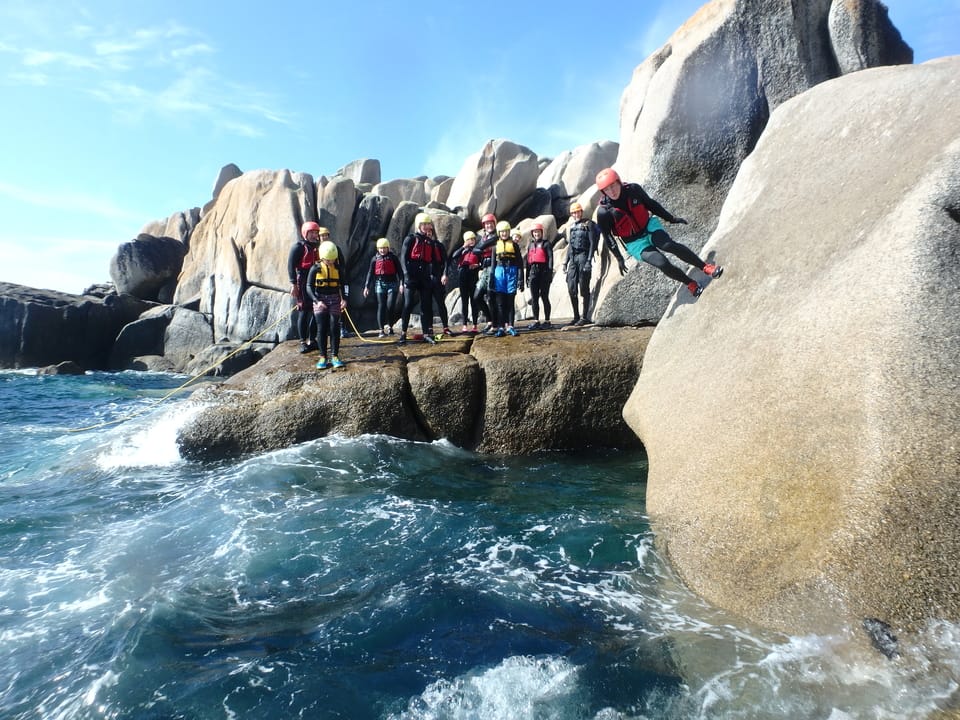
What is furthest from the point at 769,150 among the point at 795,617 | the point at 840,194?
the point at 795,617

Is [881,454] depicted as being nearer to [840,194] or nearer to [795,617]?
[795,617]

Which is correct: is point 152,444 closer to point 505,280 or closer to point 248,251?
point 505,280

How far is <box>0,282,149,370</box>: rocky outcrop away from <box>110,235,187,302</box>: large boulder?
1850mm

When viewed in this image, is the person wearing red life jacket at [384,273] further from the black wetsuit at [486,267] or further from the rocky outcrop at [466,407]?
the rocky outcrop at [466,407]

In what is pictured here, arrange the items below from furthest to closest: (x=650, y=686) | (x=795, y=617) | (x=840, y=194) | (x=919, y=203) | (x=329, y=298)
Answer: (x=329, y=298), (x=840, y=194), (x=919, y=203), (x=795, y=617), (x=650, y=686)

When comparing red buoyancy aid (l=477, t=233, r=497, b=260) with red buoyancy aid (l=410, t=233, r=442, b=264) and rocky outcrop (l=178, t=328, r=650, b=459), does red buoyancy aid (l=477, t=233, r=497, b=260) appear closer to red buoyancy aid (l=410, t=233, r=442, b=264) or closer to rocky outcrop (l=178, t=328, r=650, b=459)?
red buoyancy aid (l=410, t=233, r=442, b=264)

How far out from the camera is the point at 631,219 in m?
7.01

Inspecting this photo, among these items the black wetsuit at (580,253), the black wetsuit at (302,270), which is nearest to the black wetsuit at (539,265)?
the black wetsuit at (580,253)

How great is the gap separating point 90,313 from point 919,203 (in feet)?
103

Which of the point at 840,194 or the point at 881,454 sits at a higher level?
the point at 840,194

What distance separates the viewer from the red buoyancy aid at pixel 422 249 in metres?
10.2

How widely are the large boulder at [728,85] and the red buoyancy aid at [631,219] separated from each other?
2.49 metres

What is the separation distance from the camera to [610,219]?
701cm

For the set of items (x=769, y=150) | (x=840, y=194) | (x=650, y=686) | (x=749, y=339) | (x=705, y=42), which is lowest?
(x=650, y=686)
